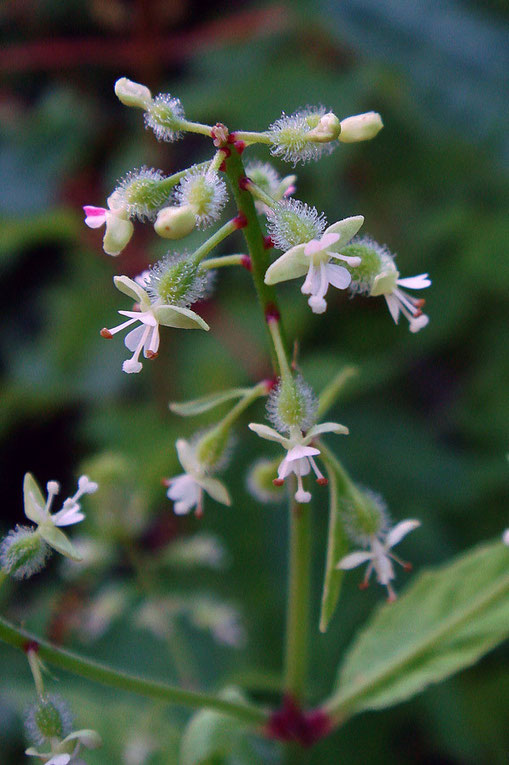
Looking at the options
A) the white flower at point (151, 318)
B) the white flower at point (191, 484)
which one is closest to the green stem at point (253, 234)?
the white flower at point (151, 318)

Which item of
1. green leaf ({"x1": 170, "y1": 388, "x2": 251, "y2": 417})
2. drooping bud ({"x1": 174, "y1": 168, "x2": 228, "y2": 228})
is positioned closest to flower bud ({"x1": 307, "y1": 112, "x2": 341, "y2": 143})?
drooping bud ({"x1": 174, "y1": 168, "x2": 228, "y2": 228})

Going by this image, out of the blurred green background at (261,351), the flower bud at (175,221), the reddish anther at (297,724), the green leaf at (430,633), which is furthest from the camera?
the blurred green background at (261,351)

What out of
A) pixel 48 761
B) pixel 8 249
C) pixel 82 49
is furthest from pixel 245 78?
pixel 48 761

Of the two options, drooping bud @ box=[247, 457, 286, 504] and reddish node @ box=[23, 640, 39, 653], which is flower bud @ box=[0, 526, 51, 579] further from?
drooping bud @ box=[247, 457, 286, 504]

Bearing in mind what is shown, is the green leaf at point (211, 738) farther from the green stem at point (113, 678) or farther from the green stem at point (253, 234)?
the green stem at point (253, 234)

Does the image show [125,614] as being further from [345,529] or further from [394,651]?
[345,529]

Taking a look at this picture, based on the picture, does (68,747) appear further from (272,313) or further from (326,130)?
(326,130)

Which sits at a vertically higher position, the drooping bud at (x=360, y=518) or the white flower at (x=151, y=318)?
the white flower at (x=151, y=318)

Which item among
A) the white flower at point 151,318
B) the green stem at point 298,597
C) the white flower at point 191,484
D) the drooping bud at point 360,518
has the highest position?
the white flower at point 151,318
